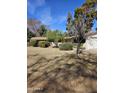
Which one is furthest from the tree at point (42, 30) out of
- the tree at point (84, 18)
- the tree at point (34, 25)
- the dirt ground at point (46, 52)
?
the tree at point (84, 18)

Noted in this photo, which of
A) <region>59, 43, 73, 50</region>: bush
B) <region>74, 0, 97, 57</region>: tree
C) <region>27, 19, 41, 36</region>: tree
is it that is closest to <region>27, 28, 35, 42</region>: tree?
<region>27, 19, 41, 36</region>: tree

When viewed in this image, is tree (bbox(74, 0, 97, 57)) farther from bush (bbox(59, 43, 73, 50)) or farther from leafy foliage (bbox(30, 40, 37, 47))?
leafy foliage (bbox(30, 40, 37, 47))

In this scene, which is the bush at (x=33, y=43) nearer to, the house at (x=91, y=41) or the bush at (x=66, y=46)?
the bush at (x=66, y=46)

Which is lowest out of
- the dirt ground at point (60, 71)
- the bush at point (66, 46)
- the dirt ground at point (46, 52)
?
the dirt ground at point (60, 71)

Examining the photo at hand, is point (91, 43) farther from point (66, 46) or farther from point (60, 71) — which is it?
point (60, 71)
